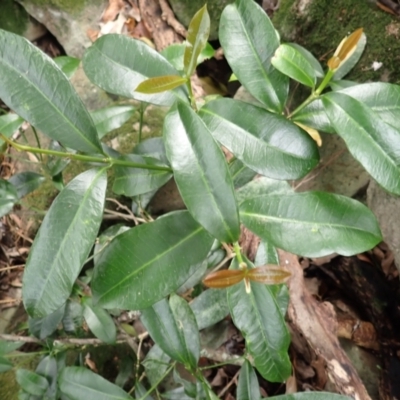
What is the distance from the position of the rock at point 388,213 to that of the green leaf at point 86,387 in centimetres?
72

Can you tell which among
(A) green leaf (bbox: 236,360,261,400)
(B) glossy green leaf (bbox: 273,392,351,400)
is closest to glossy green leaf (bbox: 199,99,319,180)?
(B) glossy green leaf (bbox: 273,392,351,400)

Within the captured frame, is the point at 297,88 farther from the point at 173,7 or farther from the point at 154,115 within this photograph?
the point at 173,7

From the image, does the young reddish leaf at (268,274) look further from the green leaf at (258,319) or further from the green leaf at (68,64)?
the green leaf at (68,64)

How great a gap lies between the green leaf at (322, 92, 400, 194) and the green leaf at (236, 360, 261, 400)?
523 mm

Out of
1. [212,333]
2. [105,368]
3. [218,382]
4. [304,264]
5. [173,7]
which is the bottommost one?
[105,368]

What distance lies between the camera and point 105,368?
142 centimetres

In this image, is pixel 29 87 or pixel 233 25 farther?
pixel 233 25

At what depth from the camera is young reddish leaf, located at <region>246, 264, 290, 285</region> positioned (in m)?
0.51

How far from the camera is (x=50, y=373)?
3.49ft

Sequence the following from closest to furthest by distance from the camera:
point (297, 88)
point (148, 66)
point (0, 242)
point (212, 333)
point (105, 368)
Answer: point (148, 66) → point (212, 333) → point (297, 88) → point (105, 368) → point (0, 242)

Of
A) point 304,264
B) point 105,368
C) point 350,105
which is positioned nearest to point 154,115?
point 304,264

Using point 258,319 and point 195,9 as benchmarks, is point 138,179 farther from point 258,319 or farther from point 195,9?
point 195,9

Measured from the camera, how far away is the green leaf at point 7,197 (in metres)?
0.92

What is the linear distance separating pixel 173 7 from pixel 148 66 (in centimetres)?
110
